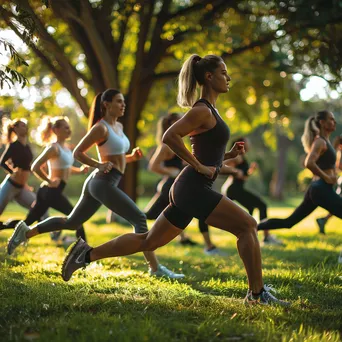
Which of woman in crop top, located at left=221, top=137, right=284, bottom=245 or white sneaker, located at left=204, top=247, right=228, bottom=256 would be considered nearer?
white sneaker, located at left=204, top=247, right=228, bottom=256

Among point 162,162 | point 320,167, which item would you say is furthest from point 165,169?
point 320,167

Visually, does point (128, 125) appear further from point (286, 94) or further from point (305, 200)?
point (305, 200)

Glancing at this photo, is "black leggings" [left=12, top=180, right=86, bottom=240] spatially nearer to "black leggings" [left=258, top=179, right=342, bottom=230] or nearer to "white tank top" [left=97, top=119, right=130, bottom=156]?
"white tank top" [left=97, top=119, right=130, bottom=156]

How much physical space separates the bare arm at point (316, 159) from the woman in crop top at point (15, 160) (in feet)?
13.3

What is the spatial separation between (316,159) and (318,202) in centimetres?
57

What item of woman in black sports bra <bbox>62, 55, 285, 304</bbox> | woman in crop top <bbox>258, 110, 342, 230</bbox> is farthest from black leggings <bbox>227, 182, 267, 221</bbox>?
woman in black sports bra <bbox>62, 55, 285, 304</bbox>

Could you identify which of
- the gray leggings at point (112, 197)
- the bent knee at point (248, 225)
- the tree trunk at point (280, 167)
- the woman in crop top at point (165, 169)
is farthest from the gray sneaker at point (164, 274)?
the tree trunk at point (280, 167)

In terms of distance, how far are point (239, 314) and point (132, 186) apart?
35.6ft

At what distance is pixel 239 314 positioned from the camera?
4.61 metres

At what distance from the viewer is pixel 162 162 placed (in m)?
9.55

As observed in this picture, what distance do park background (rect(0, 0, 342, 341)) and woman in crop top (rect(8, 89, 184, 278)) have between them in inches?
18.4

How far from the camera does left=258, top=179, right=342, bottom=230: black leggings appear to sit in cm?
765

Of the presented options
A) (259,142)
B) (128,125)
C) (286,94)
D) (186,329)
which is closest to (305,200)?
(186,329)

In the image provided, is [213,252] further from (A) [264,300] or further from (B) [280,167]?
(B) [280,167]
